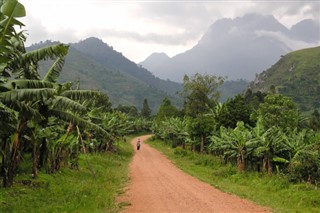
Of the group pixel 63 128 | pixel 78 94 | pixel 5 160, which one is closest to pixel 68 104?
pixel 78 94

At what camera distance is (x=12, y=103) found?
10.2m

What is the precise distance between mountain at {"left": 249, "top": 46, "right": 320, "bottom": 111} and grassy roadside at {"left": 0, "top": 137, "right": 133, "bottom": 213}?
79193mm

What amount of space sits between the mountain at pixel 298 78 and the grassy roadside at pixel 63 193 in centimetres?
7919

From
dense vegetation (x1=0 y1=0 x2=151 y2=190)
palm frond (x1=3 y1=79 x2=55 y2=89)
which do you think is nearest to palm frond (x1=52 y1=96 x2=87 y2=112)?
dense vegetation (x1=0 y1=0 x2=151 y2=190)

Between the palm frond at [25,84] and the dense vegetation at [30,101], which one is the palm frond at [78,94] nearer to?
the dense vegetation at [30,101]

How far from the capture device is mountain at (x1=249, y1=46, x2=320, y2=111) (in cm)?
9394

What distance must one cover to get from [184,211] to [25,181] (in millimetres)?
6576

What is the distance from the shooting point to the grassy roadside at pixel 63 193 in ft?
35.7

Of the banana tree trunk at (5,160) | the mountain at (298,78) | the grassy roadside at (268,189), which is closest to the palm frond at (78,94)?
the banana tree trunk at (5,160)

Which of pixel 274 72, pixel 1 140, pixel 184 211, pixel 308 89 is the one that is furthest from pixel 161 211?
pixel 274 72

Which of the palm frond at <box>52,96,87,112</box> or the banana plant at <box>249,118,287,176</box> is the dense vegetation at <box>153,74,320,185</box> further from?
the palm frond at <box>52,96,87,112</box>

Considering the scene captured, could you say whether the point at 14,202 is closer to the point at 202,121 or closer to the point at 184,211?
the point at 184,211

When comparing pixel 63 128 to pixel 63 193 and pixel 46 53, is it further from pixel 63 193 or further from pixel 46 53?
pixel 46 53

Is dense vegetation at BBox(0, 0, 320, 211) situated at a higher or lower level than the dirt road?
higher
